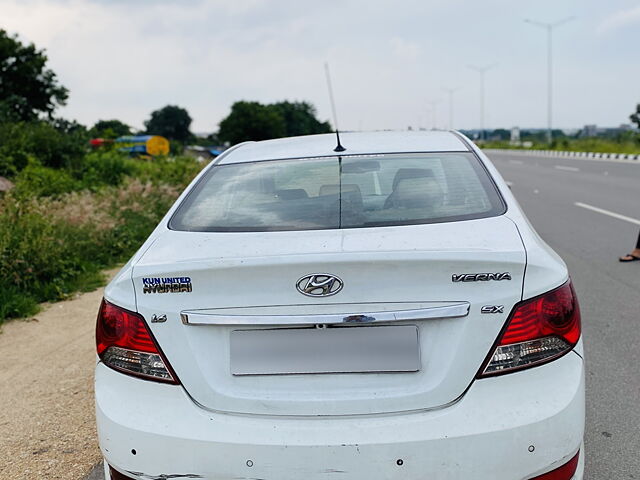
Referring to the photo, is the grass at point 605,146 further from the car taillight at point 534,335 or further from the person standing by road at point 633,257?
the car taillight at point 534,335

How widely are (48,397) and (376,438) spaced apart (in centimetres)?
278

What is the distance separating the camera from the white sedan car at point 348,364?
204cm

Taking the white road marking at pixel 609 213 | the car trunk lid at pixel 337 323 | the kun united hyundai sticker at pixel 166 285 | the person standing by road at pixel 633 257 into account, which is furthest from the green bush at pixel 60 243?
the white road marking at pixel 609 213

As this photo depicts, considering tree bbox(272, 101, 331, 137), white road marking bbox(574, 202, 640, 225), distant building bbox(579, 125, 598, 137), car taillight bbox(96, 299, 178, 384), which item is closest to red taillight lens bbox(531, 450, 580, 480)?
car taillight bbox(96, 299, 178, 384)

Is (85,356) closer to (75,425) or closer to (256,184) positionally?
(75,425)

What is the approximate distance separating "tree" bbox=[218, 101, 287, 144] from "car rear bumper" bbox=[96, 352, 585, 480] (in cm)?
10028

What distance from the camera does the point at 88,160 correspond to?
664 inches

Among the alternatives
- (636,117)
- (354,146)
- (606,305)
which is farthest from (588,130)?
(354,146)

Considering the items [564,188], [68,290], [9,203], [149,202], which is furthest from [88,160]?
[564,188]

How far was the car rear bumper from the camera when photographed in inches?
79.3

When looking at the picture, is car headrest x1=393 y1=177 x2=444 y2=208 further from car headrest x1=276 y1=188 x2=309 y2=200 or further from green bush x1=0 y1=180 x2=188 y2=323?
green bush x1=0 y1=180 x2=188 y2=323

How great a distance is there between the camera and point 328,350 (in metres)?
2.09

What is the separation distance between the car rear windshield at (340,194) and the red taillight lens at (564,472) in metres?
0.90

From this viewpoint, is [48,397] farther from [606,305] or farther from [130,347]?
[606,305]
